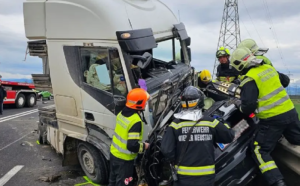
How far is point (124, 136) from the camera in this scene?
11.3ft

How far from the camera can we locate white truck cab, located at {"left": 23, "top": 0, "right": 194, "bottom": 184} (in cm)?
377

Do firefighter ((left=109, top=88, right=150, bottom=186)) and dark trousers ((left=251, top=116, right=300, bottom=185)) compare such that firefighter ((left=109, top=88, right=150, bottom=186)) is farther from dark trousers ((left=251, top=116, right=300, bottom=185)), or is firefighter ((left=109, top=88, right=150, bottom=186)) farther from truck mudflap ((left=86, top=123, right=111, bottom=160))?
dark trousers ((left=251, top=116, right=300, bottom=185))

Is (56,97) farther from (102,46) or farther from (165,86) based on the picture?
(165,86)

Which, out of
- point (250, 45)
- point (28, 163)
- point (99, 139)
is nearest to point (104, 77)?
point (99, 139)

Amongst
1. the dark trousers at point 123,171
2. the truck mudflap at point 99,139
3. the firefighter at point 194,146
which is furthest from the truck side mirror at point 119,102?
the firefighter at point 194,146

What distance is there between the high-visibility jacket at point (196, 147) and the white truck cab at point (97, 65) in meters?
0.88

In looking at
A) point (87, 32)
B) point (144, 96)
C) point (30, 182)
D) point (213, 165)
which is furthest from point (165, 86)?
point (30, 182)

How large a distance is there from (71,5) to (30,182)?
279cm

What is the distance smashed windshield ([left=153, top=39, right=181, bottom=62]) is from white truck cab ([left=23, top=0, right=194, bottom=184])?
0.02m

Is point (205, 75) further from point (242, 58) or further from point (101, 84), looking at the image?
point (101, 84)

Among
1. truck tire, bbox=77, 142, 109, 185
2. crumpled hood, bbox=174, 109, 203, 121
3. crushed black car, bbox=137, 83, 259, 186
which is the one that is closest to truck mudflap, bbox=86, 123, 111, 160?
truck tire, bbox=77, 142, 109, 185

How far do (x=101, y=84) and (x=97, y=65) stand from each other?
272 mm

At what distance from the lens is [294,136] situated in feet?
10.6

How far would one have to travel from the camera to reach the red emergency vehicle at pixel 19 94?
44.3 feet
